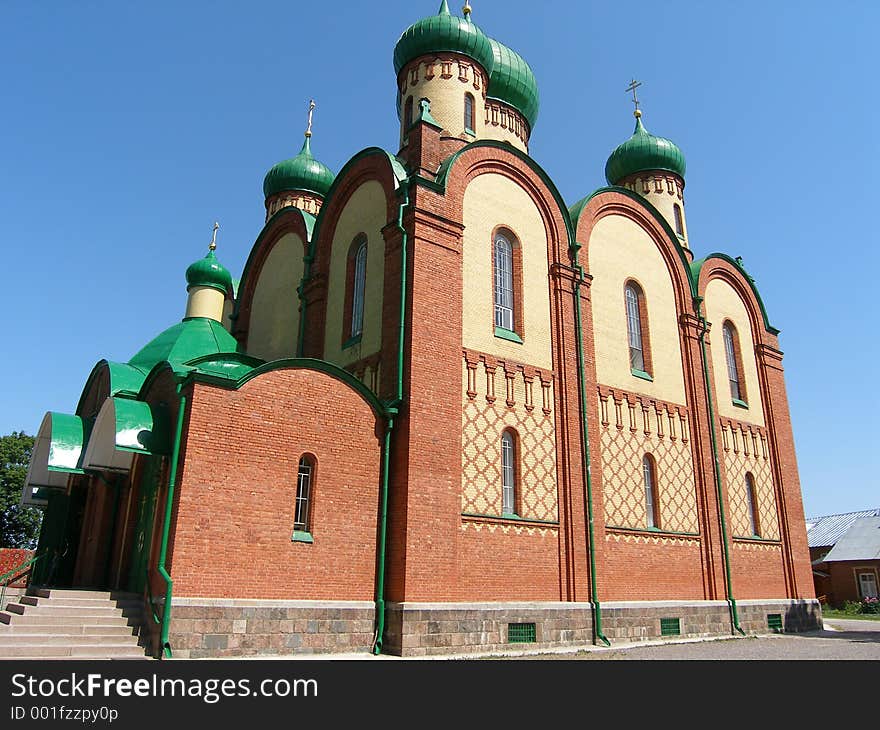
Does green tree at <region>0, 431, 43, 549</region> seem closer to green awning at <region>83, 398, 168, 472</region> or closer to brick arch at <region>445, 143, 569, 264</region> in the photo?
green awning at <region>83, 398, 168, 472</region>

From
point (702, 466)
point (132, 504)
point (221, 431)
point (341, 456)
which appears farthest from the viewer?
point (702, 466)

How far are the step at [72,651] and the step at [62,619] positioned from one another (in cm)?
52

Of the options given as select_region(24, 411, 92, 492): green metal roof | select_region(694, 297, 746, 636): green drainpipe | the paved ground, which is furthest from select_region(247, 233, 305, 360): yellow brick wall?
select_region(694, 297, 746, 636): green drainpipe

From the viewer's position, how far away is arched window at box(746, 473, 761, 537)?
17.5 m

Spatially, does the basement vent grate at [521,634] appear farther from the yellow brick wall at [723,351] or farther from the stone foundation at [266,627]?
the yellow brick wall at [723,351]

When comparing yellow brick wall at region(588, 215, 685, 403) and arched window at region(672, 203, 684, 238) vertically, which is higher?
arched window at region(672, 203, 684, 238)

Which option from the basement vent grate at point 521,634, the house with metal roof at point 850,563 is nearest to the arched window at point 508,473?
the basement vent grate at point 521,634

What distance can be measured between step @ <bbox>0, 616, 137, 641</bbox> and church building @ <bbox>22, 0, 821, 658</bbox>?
15.5 inches

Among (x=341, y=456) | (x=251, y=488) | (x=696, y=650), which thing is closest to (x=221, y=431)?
(x=251, y=488)

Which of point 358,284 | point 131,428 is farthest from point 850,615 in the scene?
point 131,428

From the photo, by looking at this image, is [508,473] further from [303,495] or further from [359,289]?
[359,289]

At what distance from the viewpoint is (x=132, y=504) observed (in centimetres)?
1191

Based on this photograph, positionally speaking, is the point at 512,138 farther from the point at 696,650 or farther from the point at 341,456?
the point at 696,650

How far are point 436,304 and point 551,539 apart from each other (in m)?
4.69
